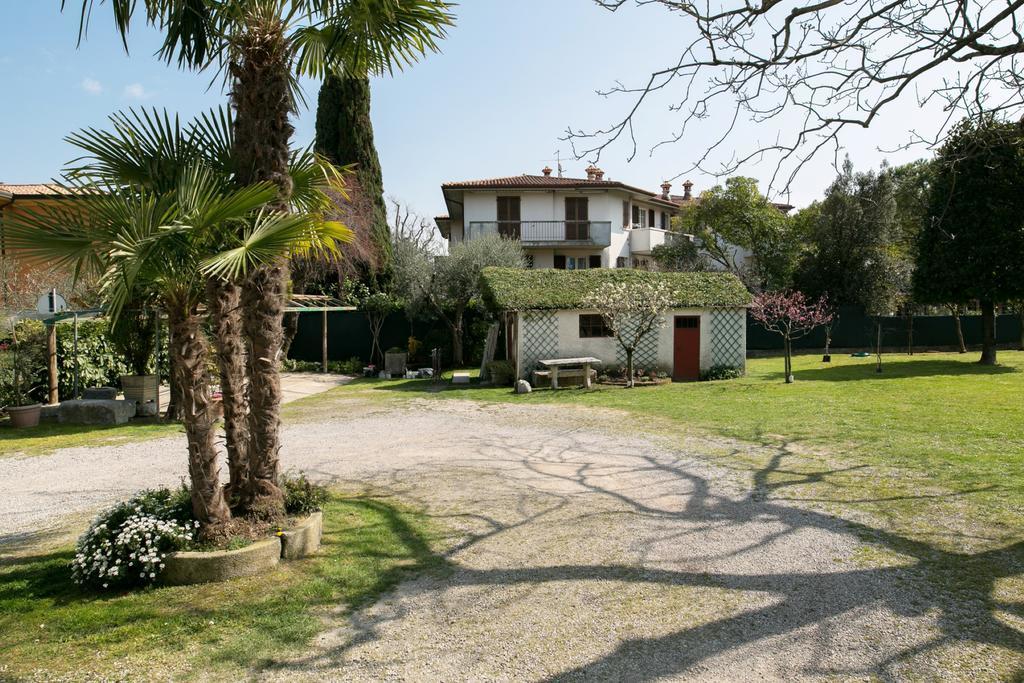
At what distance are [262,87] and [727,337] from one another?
1644cm

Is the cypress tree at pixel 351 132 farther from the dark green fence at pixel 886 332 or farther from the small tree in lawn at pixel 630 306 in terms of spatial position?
the dark green fence at pixel 886 332

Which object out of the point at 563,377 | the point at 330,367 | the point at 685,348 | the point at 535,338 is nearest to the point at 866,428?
the point at 563,377

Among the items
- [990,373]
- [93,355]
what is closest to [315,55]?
[93,355]

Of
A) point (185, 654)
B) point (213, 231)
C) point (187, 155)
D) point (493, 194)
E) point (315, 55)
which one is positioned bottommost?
point (185, 654)

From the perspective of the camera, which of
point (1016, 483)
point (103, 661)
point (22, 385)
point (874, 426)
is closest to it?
point (103, 661)

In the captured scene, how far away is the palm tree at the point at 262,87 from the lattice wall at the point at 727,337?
594 inches

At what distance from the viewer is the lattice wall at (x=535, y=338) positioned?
17906 millimetres

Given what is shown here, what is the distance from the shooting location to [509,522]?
619 centimetres

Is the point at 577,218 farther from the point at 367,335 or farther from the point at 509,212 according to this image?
the point at 367,335

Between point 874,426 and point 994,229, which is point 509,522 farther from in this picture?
point 994,229

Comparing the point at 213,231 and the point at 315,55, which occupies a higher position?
the point at 315,55

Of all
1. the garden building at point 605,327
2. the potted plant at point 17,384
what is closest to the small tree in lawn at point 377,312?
the garden building at point 605,327

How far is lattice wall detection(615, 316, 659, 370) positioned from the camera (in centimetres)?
1888

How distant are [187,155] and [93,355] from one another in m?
10.9
